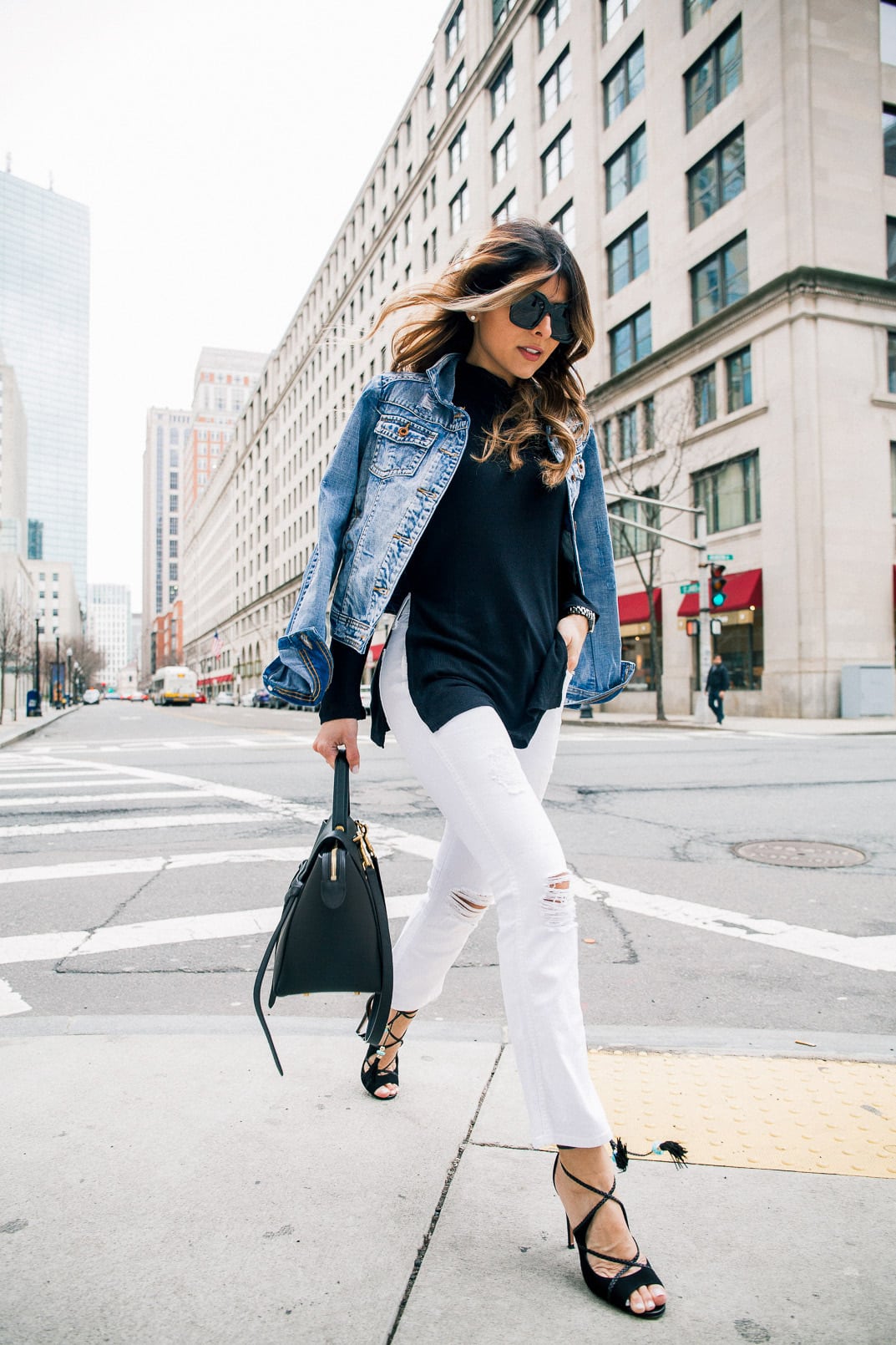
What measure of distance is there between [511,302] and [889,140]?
2997cm

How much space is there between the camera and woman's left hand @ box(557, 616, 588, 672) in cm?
223

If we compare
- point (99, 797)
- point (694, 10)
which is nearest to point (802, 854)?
point (99, 797)

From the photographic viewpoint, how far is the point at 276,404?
83562 mm

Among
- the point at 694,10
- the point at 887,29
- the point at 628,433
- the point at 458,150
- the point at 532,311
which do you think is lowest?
the point at 532,311

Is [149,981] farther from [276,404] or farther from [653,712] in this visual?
[276,404]

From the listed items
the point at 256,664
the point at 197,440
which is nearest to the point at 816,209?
the point at 256,664

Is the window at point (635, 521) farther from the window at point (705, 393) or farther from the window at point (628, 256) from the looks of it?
the window at point (628, 256)

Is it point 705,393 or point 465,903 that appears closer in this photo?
point 465,903

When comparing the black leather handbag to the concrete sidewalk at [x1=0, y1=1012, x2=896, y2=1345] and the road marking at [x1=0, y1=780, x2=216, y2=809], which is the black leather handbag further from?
the road marking at [x1=0, y1=780, x2=216, y2=809]

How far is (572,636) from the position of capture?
223 centimetres

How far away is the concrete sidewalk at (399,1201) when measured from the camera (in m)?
1.56

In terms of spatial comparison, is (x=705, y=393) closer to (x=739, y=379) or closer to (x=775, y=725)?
(x=739, y=379)

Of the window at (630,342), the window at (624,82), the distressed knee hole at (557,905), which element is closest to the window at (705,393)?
the window at (630,342)

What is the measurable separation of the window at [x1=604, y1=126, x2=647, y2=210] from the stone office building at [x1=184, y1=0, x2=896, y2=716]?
7 cm
